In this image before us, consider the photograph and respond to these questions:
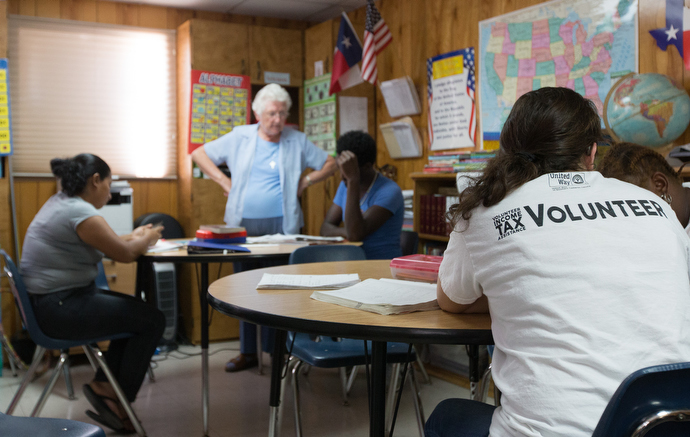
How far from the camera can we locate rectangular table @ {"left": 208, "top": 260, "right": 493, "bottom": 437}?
1.24m

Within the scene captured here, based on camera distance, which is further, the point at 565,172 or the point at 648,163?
the point at 648,163

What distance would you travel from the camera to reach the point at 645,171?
1789 mm

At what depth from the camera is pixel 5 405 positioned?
125 inches

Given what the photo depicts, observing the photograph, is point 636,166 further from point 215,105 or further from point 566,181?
point 215,105

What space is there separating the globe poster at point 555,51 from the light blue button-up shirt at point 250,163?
1.23m

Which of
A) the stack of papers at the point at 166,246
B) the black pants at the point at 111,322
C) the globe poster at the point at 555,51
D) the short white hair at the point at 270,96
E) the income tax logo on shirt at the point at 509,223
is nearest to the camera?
the income tax logo on shirt at the point at 509,223

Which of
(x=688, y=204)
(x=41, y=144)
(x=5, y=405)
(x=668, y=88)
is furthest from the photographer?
(x=41, y=144)

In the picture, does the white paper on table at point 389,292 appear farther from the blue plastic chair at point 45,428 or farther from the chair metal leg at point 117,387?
the chair metal leg at point 117,387

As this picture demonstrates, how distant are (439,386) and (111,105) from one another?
333cm

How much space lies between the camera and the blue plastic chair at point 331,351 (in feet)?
7.18

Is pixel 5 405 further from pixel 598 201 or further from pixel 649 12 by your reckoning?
pixel 649 12

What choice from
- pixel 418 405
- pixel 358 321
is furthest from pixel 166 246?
pixel 358 321

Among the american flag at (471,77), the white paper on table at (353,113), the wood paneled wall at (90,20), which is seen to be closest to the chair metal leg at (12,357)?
the wood paneled wall at (90,20)

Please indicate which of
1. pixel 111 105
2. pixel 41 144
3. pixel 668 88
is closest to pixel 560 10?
pixel 668 88
